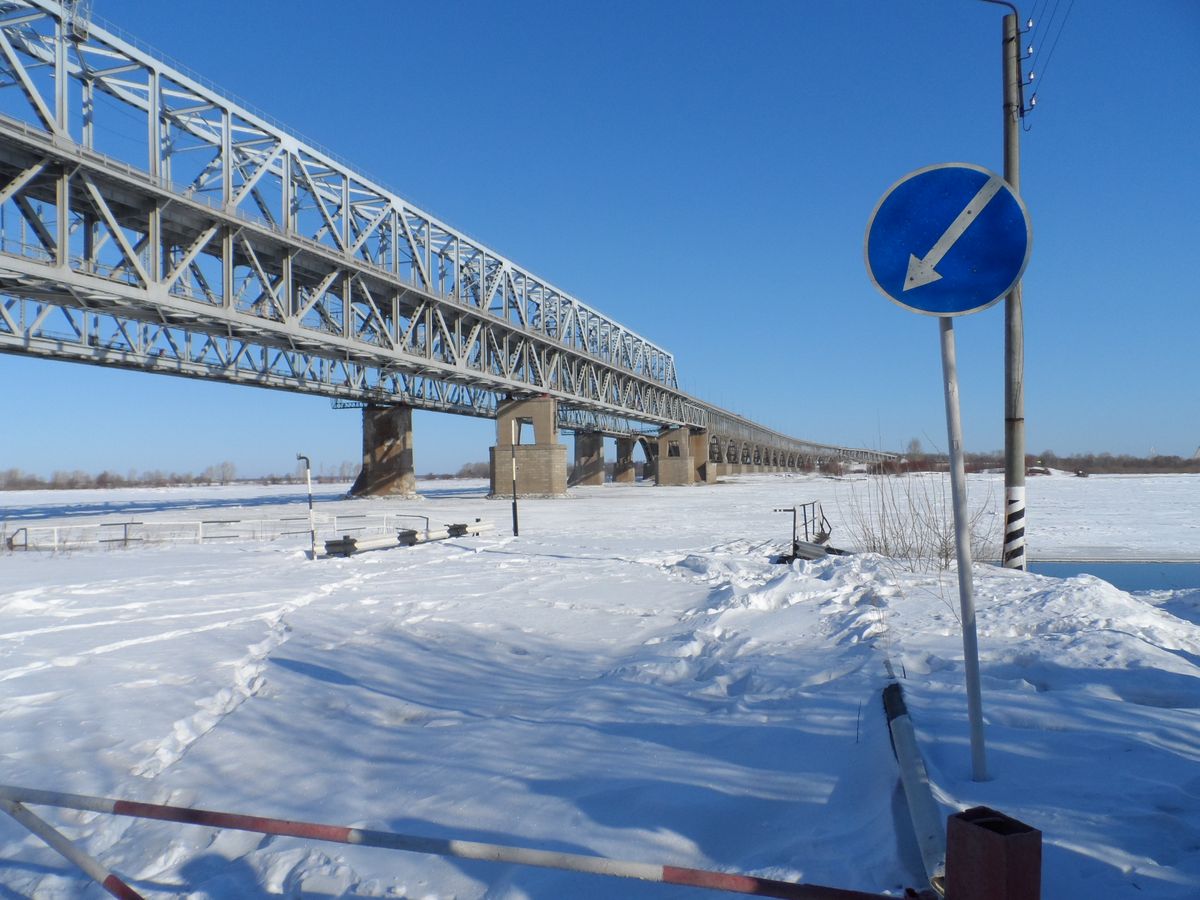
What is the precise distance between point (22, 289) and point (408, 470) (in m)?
31.2

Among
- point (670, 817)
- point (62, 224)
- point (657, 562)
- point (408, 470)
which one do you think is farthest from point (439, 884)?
point (408, 470)

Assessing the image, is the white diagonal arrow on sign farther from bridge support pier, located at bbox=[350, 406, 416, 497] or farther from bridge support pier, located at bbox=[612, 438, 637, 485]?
bridge support pier, located at bbox=[612, 438, 637, 485]

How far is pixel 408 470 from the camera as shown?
5259cm

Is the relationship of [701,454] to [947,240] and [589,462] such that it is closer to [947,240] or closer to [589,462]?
[589,462]

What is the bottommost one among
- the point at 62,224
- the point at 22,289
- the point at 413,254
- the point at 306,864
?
the point at 306,864

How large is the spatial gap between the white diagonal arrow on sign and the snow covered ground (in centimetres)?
231

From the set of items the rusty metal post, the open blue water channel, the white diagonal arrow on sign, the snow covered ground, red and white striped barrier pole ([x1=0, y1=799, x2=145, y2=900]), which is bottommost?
the open blue water channel

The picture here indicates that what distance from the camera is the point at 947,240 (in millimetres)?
3076

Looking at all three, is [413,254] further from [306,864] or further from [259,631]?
[306,864]

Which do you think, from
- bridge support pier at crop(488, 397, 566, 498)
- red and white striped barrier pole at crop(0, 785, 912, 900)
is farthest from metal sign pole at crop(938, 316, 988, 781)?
bridge support pier at crop(488, 397, 566, 498)

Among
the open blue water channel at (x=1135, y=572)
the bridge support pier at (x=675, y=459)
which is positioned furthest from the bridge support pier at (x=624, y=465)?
the open blue water channel at (x=1135, y=572)

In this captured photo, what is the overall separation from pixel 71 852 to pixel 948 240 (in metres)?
4.38

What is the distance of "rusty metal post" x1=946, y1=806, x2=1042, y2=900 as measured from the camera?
176 cm

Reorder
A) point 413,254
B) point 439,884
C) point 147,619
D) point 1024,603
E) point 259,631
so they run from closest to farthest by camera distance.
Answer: point 439,884 < point 1024,603 < point 259,631 < point 147,619 < point 413,254
